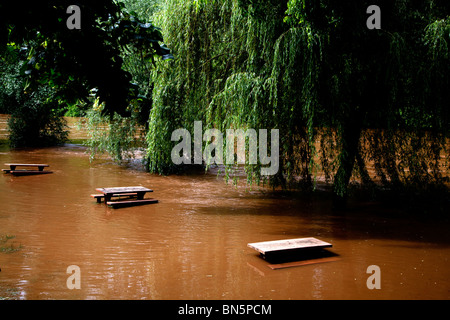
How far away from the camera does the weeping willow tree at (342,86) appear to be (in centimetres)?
799

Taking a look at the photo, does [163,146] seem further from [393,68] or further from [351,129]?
[393,68]

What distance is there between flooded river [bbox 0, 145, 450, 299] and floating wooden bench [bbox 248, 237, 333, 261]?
0.74ft

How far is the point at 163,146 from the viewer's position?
11305 millimetres

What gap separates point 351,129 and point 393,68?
5.34ft

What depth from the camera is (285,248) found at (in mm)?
6000

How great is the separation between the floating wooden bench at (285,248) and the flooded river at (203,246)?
227mm

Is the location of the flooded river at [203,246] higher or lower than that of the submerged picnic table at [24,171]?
lower

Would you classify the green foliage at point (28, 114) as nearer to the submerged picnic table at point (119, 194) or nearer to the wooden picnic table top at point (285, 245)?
the submerged picnic table at point (119, 194)

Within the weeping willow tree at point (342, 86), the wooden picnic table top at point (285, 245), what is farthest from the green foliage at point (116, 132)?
the wooden picnic table top at point (285, 245)

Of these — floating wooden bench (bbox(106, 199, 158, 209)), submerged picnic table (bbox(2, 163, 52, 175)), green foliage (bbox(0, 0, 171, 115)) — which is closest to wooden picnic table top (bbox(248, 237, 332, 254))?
green foliage (bbox(0, 0, 171, 115))

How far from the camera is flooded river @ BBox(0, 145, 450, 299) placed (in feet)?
16.6

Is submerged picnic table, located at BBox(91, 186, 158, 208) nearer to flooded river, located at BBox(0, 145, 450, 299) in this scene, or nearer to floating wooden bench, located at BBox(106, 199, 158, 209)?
floating wooden bench, located at BBox(106, 199, 158, 209)

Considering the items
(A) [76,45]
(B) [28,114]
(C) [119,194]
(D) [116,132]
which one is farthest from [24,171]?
(A) [76,45]
